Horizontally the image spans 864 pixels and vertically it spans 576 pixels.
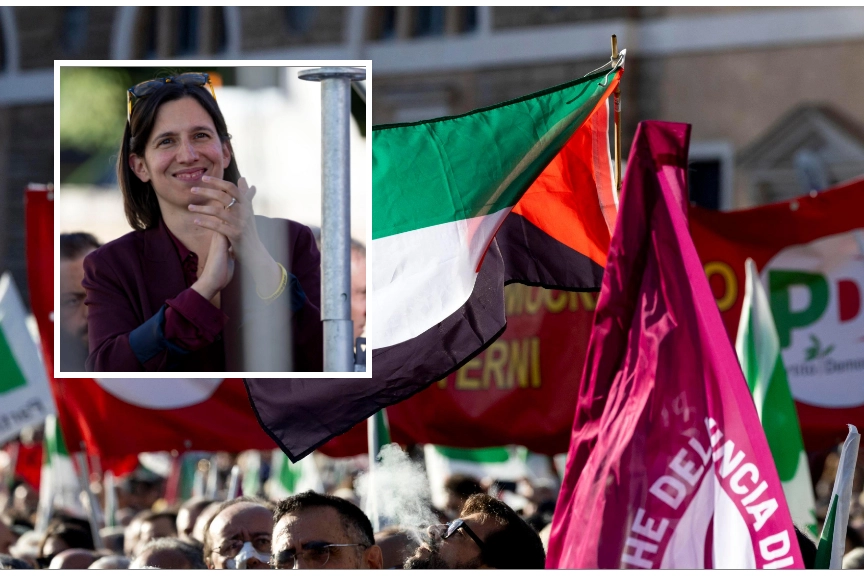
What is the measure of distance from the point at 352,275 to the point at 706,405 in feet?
3.17

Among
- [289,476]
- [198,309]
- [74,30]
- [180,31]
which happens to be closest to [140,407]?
[289,476]

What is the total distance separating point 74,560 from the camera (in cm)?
512

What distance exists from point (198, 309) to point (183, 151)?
400 mm

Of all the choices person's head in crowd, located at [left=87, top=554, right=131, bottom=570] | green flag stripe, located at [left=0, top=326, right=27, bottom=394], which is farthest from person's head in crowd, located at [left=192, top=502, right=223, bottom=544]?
green flag stripe, located at [left=0, top=326, right=27, bottom=394]

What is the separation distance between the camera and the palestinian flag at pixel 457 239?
12.6 feet

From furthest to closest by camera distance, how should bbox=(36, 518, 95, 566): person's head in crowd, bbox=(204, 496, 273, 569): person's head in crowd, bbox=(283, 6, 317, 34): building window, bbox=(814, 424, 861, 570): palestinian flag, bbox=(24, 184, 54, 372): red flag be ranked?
bbox=(283, 6, 317, 34): building window < bbox=(24, 184, 54, 372): red flag < bbox=(36, 518, 95, 566): person's head in crowd < bbox=(204, 496, 273, 569): person's head in crowd < bbox=(814, 424, 861, 570): palestinian flag

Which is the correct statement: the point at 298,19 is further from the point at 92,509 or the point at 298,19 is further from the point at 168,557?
the point at 168,557

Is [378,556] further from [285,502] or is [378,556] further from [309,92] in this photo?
[309,92]

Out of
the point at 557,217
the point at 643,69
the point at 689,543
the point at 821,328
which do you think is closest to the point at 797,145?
the point at 643,69

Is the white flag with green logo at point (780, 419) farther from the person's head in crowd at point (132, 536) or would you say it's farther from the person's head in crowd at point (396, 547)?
the person's head in crowd at point (132, 536)

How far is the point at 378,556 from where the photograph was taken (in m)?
3.57

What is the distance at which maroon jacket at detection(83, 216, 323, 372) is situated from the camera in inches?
142

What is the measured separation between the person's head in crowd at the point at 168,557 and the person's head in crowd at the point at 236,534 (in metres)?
0.11

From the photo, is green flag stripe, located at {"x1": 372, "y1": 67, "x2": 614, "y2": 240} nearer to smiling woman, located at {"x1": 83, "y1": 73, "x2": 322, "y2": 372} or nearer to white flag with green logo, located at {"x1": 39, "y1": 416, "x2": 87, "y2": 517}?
smiling woman, located at {"x1": 83, "y1": 73, "x2": 322, "y2": 372}
